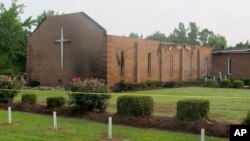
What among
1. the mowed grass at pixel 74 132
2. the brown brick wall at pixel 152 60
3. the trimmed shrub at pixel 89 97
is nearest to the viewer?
the mowed grass at pixel 74 132

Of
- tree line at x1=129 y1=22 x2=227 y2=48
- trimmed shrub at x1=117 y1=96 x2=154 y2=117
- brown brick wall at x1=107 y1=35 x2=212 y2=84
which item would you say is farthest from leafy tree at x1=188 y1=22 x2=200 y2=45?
trimmed shrub at x1=117 y1=96 x2=154 y2=117

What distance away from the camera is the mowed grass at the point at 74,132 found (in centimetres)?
1088

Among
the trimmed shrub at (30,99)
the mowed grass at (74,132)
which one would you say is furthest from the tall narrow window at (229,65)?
the mowed grass at (74,132)

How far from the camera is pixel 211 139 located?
423 inches

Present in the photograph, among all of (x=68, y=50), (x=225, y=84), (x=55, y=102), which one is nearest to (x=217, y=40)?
(x=225, y=84)

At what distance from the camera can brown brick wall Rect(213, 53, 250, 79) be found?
146 ft

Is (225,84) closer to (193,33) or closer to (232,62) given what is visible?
(232,62)

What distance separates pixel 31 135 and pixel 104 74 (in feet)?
65.5

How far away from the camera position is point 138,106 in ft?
44.5

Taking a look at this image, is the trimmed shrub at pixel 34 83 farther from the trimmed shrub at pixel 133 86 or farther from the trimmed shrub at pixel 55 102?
the trimmed shrub at pixel 55 102

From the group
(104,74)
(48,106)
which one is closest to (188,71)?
(104,74)

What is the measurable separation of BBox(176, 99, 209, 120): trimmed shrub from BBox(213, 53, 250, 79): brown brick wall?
33.5 metres

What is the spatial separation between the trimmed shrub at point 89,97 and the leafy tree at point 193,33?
8415cm

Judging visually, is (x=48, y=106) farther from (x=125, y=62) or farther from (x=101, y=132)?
(x=125, y=62)
